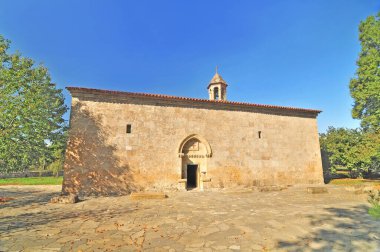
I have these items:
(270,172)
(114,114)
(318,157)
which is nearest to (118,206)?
(114,114)

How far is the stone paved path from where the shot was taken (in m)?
4.75

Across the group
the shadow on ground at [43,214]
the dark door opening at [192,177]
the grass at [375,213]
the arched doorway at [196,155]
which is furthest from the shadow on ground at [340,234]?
the dark door opening at [192,177]

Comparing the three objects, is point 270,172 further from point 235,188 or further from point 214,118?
point 214,118

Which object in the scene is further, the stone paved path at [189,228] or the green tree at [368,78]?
the green tree at [368,78]

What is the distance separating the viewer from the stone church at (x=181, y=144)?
472 inches

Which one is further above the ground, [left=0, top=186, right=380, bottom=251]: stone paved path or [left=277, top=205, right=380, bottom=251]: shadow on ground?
[left=277, top=205, right=380, bottom=251]: shadow on ground

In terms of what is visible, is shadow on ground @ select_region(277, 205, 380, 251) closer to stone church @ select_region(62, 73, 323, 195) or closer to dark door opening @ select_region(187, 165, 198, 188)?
stone church @ select_region(62, 73, 323, 195)

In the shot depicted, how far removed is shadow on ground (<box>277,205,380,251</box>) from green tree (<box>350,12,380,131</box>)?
16613 millimetres

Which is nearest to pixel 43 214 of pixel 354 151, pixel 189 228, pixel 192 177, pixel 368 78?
pixel 189 228

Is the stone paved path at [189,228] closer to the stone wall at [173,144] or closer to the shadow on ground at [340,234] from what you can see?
→ the shadow on ground at [340,234]

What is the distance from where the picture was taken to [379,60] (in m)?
18.6

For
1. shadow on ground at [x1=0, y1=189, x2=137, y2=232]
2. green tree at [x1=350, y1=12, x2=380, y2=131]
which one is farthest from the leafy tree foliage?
shadow on ground at [x1=0, y1=189, x2=137, y2=232]

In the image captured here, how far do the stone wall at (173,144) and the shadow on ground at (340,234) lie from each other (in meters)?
7.89

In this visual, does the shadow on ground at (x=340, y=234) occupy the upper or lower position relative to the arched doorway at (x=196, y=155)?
lower
